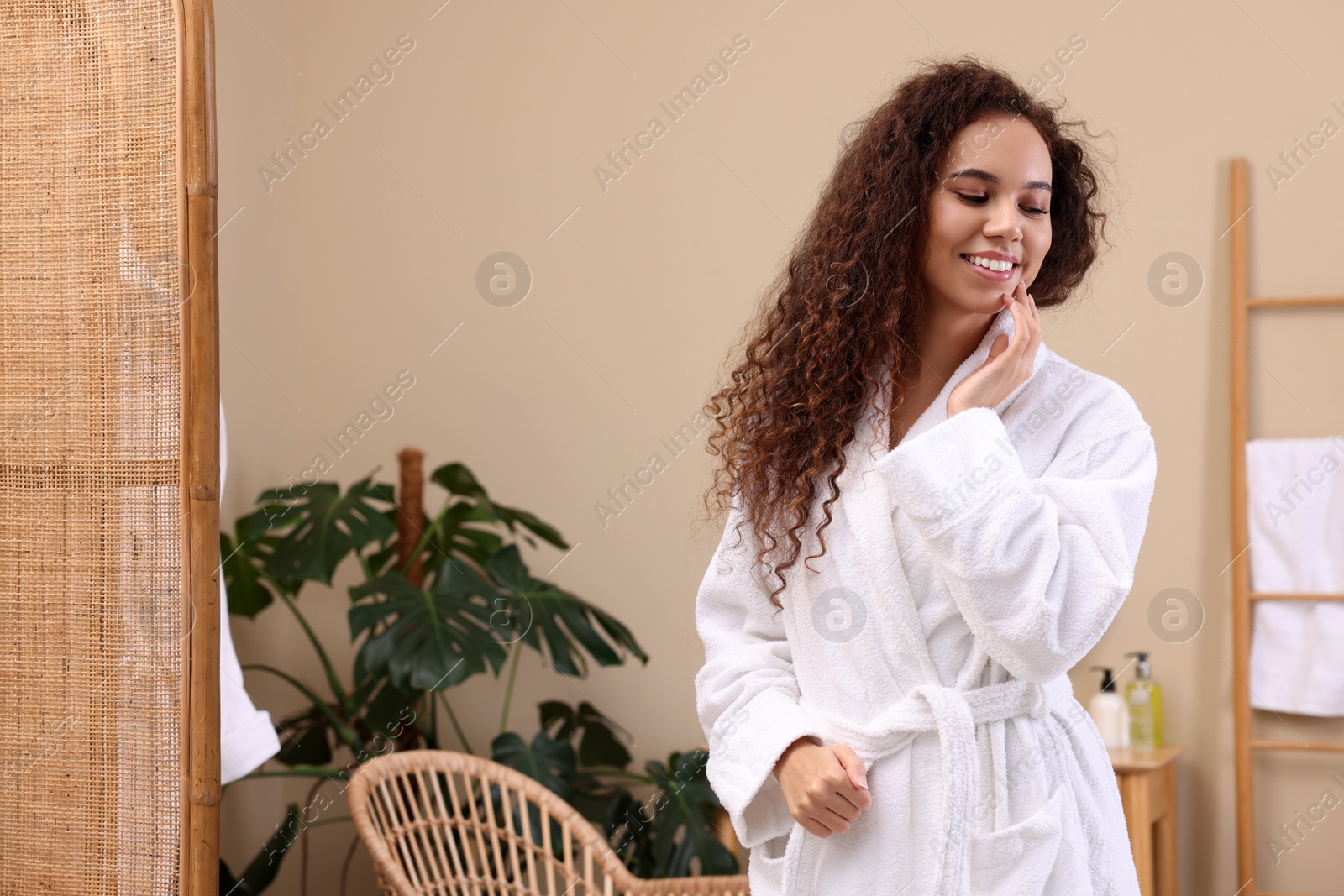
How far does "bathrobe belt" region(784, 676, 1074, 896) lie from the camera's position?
0.93m

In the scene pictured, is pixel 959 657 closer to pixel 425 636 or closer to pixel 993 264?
pixel 993 264

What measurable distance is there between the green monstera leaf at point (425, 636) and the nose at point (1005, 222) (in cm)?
137

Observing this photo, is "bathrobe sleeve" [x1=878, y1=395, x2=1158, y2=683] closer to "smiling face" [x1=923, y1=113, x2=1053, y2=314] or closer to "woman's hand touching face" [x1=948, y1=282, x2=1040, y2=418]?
"woman's hand touching face" [x1=948, y1=282, x2=1040, y2=418]

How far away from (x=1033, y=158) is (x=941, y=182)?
8cm

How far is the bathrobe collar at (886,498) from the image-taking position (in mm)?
968

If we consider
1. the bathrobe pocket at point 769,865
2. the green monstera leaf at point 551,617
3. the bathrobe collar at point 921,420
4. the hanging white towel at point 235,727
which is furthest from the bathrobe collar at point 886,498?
the green monstera leaf at point 551,617

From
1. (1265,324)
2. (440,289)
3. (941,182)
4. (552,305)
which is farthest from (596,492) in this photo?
(941,182)

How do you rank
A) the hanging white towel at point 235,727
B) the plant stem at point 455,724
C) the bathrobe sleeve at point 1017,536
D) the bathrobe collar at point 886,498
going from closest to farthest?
the bathrobe sleeve at point 1017,536
the bathrobe collar at point 886,498
the hanging white towel at point 235,727
the plant stem at point 455,724

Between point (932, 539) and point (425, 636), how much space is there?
1.41 meters

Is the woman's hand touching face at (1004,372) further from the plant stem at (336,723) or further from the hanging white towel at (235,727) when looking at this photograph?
the plant stem at (336,723)

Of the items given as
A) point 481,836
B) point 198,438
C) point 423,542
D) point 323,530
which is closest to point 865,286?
point 198,438

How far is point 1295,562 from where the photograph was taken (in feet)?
7.53

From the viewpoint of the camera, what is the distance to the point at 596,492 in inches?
105

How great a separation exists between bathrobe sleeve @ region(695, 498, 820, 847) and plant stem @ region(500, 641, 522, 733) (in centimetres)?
151
